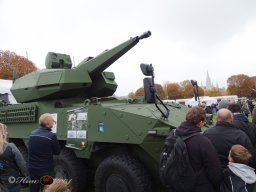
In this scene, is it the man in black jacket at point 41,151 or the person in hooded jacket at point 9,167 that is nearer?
the person in hooded jacket at point 9,167

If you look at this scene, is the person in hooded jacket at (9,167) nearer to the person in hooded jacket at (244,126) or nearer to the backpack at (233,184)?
the backpack at (233,184)

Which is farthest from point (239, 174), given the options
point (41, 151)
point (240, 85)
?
point (240, 85)

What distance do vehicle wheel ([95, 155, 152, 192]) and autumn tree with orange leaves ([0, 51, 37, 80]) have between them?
124 ft

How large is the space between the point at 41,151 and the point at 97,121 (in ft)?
3.96

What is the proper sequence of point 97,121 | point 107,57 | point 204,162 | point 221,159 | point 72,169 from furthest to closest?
point 107,57 → point 72,169 → point 97,121 → point 221,159 → point 204,162

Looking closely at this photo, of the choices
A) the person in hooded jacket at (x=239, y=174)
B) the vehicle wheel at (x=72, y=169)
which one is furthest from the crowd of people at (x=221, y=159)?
the vehicle wheel at (x=72, y=169)

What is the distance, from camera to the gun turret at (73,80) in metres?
7.29

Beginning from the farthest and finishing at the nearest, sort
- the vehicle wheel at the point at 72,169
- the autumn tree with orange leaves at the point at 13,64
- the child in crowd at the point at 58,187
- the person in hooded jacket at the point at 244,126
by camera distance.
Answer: the autumn tree with orange leaves at the point at 13,64 → the vehicle wheel at the point at 72,169 → the person in hooded jacket at the point at 244,126 → the child in crowd at the point at 58,187

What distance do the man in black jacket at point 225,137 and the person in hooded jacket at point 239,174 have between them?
33cm

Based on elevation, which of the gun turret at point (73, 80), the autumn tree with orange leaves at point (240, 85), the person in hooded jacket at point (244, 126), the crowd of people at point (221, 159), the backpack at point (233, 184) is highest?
the autumn tree with orange leaves at point (240, 85)

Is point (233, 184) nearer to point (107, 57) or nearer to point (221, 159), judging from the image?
point (221, 159)

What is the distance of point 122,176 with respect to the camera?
5.68 meters

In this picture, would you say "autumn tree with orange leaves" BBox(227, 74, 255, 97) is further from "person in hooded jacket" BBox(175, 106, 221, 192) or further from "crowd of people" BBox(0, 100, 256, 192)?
"person in hooded jacket" BBox(175, 106, 221, 192)

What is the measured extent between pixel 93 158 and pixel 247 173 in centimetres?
325
